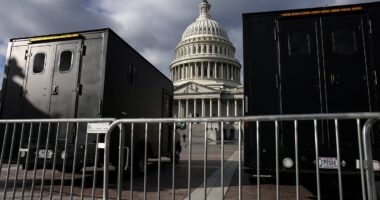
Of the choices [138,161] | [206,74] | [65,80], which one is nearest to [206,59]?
[206,74]

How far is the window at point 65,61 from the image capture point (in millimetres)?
7531

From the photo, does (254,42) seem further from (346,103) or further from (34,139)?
(34,139)

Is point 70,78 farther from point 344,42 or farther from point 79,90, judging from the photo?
point 344,42

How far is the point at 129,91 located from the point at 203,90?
73855 mm

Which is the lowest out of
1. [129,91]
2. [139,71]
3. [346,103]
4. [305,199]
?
[305,199]

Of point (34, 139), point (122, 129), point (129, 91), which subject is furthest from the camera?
point (129, 91)

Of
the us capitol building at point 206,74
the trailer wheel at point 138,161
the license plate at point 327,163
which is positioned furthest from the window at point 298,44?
the us capitol building at point 206,74

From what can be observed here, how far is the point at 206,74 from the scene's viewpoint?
290 ft

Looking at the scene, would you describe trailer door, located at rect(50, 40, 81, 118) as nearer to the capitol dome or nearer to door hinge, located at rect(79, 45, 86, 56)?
door hinge, located at rect(79, 45, 86, 56)

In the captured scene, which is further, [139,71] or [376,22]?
[139,71]

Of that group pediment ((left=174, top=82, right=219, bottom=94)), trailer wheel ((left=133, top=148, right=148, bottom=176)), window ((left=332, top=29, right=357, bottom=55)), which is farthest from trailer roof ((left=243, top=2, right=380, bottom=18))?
pediment ((left=174, top=82, right=219, bottom=94))

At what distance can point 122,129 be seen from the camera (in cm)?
440

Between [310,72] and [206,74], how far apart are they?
82.7m

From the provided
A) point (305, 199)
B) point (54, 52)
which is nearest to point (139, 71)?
point (54, 52)
